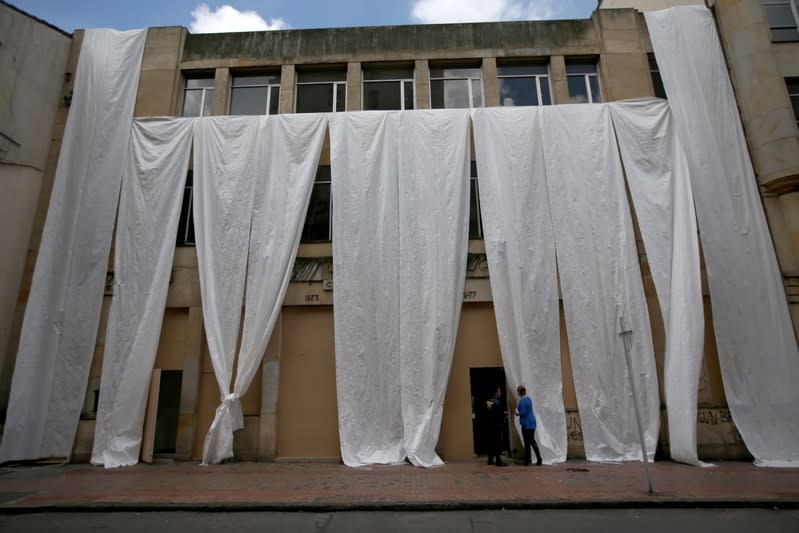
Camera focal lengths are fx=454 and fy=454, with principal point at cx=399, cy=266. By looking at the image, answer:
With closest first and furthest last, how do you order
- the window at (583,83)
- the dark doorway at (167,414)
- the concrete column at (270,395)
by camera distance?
the concrete column at (270,395) → the dark doorway at (167,414) → the window at (583,83)

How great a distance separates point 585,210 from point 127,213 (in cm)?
1315

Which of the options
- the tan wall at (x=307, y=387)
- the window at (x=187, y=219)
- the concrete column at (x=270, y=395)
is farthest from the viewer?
the window at (x=187, y=219)

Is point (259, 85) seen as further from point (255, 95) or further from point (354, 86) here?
point (354, 86)

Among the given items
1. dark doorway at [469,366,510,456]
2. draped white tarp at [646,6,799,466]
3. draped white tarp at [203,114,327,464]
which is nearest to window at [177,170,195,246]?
draped white tarp at [203,114,327,464]

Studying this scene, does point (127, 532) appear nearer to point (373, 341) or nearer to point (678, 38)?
point (373, 341)

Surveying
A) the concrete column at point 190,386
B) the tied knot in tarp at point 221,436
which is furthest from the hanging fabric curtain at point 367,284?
the concrete column at point 190,386

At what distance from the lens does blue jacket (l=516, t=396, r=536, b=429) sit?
426 inches

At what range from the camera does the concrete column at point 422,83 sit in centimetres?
1529

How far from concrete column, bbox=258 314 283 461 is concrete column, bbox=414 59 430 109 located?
845 centimetres

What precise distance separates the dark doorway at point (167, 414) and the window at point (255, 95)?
29.9 feet

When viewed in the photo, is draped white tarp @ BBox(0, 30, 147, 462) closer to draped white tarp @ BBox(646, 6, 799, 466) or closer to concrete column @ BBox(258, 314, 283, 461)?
concrete column @ BBox(258, 314, 283, 461)

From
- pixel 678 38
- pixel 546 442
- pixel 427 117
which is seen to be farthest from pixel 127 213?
pixel 678 38

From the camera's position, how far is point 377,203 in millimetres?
13094

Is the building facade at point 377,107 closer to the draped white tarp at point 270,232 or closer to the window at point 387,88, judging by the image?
the window at point 387,88
